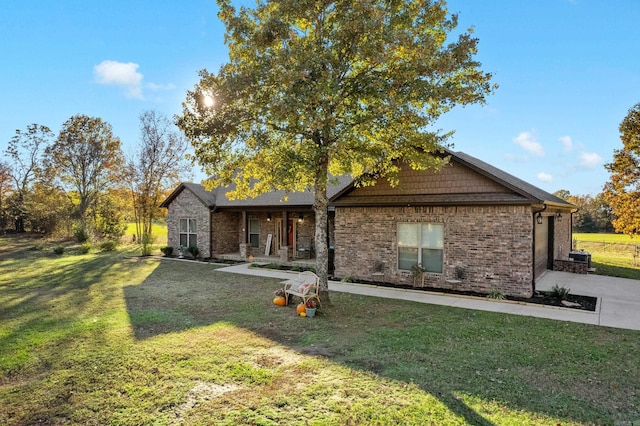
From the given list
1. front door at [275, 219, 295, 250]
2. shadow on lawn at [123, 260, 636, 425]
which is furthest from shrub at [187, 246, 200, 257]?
shadow on lawn at [123, 260, 636, 425]

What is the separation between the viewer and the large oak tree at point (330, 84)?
26.2ft

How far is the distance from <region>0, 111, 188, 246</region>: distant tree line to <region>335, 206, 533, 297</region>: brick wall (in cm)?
1935

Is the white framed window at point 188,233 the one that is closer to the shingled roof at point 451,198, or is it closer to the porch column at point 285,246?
the shingled roof at point 451,198

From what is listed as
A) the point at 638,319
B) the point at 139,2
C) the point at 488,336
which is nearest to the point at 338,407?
the point at 488,336

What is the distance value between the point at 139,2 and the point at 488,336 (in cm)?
1395

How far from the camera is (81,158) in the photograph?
31109 mm

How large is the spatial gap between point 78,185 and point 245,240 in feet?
70.9

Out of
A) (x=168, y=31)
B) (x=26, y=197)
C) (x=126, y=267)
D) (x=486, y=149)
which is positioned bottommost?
(x=126, y=267)

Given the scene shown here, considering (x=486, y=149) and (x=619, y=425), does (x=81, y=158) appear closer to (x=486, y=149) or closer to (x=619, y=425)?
(x=486, y=149)

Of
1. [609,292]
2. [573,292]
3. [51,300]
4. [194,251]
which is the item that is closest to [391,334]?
[573,292]

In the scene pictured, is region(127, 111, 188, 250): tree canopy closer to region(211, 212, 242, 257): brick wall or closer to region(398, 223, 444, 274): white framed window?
region(211, 212, 242, 257): brick wall

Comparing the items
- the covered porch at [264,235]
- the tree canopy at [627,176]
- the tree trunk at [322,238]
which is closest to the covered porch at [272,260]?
the covered porch at [264,235]

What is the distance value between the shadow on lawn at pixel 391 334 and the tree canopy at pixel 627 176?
51.6ft

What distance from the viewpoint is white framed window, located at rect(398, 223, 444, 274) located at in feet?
38.1
